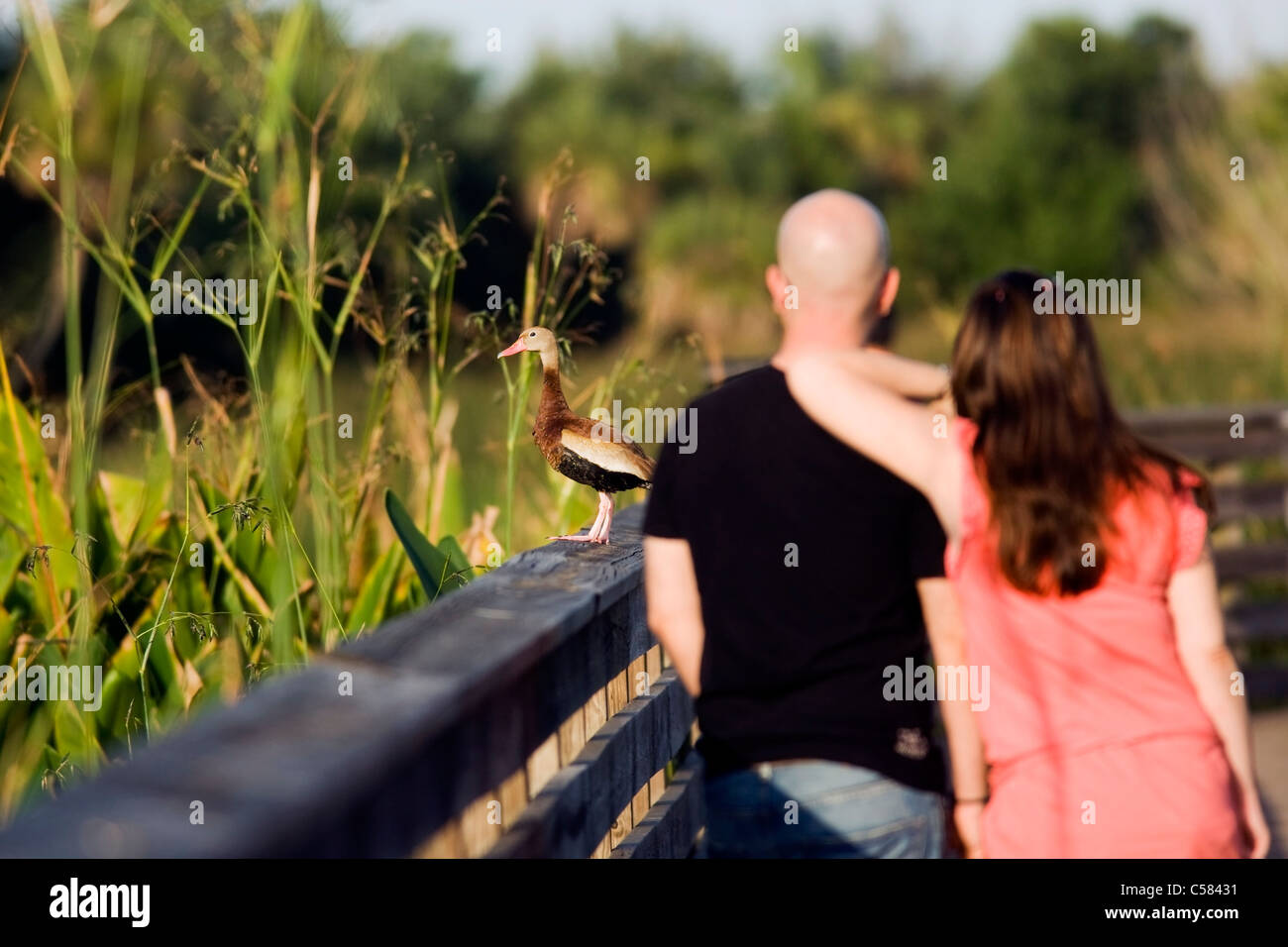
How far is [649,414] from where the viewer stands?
177 inches

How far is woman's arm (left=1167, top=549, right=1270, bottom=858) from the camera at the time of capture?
7.46 feet

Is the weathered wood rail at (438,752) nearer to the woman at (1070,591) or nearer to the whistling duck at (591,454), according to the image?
the whistling duck at (591,454)

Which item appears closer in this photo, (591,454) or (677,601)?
(677,601)

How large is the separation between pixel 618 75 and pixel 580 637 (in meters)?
44.6

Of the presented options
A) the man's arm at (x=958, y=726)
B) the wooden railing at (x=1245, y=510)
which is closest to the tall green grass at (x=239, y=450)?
the man's arm at (x=958, y=726)

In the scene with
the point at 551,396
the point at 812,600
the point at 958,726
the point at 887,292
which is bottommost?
the point at 958,726

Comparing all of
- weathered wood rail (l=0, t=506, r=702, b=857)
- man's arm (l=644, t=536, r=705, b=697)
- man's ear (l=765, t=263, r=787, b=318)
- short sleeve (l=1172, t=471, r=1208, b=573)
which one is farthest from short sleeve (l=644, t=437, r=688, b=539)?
short sleeve (l=1172, t=471, r=1208, b=573)

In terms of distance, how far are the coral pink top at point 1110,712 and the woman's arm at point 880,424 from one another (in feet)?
0.31

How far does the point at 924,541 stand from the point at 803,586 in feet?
0.69

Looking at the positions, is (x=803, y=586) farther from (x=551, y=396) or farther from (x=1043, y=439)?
(x=551, y=396)

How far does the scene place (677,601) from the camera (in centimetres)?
249

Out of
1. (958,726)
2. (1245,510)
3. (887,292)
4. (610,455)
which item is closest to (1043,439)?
(887,292)
